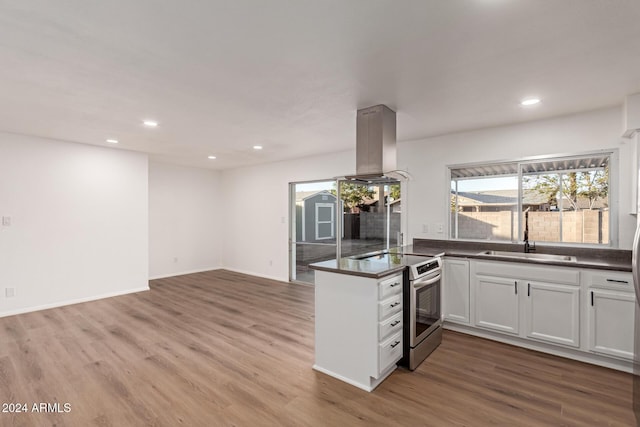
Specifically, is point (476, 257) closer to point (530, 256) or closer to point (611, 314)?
point (530, 256)

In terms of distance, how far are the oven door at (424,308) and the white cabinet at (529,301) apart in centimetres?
56

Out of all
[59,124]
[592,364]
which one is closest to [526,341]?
[592,364]

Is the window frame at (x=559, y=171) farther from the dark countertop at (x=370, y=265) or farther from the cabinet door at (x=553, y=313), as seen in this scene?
the dark countertop at (x=370, y=265)

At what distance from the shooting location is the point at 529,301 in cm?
310

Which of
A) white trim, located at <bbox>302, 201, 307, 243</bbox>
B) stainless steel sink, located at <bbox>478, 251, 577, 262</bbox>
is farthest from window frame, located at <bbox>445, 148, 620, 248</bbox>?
white trim, located at <bbox>302, 201, 307, 243</bbox>

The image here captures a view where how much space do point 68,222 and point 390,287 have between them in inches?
192

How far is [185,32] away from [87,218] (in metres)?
4.29

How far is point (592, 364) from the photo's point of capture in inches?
111

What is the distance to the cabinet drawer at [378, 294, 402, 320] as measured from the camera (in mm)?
2434

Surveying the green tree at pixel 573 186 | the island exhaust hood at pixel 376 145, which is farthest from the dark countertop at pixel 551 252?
the island exhaust hood at pixel 376 145

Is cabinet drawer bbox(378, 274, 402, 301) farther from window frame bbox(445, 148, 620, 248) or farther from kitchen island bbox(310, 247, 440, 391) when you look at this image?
window frame bbox(445, 148, 620, 248)

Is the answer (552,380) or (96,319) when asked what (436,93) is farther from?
(96,319)

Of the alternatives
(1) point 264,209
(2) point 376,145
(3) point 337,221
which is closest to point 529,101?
(2) point 376,145

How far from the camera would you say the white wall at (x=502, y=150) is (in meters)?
3.14
